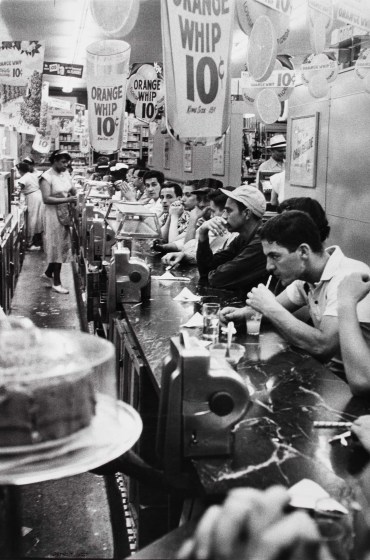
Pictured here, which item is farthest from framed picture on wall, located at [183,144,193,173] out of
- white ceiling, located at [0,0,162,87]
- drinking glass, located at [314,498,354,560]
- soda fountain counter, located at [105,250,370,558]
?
drinking glass, located at [314,498,354,560]

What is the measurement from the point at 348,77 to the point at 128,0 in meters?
3.12

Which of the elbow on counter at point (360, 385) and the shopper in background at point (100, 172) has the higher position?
the shopper in background at point (100, 172)

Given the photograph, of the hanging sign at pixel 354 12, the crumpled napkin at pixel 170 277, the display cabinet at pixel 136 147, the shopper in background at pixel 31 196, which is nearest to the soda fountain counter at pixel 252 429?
the crumpled napkin at pixel 170 277

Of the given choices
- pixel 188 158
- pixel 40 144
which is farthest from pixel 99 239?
pixel 188 158

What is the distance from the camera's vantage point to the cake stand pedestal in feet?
3.65

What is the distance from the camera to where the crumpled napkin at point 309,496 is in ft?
4.61

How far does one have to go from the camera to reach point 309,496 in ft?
5.09

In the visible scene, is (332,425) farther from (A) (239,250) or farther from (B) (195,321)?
(A) (239,250)

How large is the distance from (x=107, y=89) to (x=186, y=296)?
4301mm

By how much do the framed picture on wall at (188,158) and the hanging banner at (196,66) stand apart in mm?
12756

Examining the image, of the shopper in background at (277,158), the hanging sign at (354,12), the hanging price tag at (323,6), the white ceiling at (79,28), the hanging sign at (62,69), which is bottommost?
the shopper in background at (277,158)

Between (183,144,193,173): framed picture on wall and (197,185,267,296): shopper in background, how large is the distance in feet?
37.8

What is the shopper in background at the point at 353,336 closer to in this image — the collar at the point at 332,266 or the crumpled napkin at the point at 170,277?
the collar at the point at 332,266

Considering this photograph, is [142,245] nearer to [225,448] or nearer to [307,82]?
[307,82]
